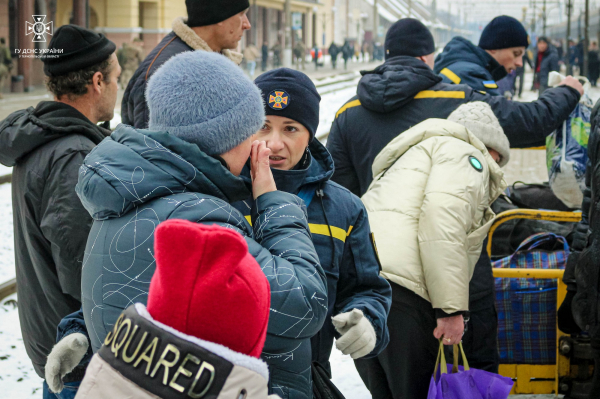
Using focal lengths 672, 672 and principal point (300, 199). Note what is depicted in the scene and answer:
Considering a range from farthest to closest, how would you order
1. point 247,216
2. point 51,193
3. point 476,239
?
1. point 476,239
2. point 51,193
3. point 247,216

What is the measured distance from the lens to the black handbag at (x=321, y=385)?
1960 mm

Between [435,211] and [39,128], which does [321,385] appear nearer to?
[435,211]

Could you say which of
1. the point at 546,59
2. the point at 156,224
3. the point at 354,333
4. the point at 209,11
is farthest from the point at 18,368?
the point at 546,59

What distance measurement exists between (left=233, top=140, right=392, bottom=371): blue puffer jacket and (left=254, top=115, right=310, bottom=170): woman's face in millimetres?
97

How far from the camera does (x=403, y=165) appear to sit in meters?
2.94

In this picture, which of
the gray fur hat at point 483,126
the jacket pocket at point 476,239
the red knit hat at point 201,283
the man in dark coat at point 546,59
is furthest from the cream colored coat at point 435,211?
the man in dark coat at point 546,59

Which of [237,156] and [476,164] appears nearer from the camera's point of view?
[237,156]

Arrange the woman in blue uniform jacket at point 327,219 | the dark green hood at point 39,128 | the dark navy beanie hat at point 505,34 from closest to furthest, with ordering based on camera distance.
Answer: the woman in blue uniform jacket at point 327,219 → the dark green hood at point 39,128 → the dark navy beanie hat at point 505,34

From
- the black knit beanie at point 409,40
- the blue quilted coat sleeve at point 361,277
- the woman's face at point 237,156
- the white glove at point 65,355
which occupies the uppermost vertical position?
the black knit beanie at point 409,40

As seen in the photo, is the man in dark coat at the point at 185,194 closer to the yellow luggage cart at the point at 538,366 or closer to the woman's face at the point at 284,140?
the woman's face at the point at 284,140

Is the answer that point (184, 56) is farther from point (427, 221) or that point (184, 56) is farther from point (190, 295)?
point (427, 221)

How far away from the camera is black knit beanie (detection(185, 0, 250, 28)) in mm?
3678

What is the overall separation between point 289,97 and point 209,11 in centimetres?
157

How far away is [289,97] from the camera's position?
2348 mm
